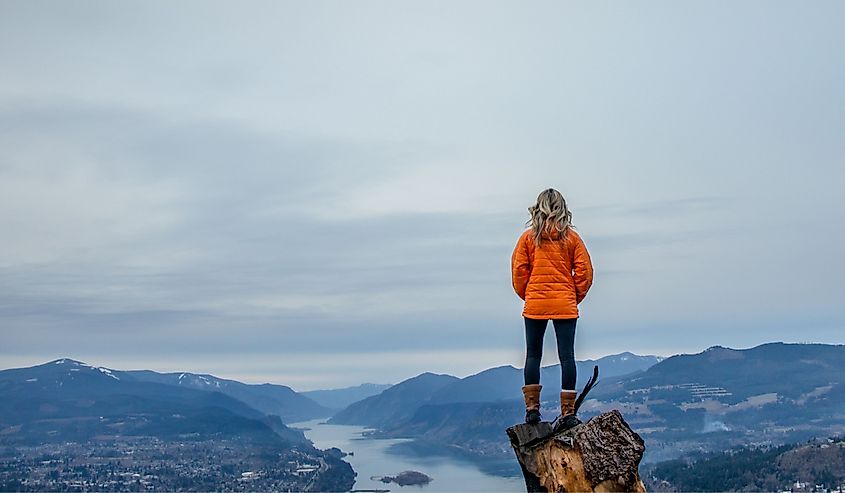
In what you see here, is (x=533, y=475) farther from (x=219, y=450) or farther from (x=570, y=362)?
(x=219, y=450)

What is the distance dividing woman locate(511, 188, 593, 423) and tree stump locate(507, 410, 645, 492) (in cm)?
42

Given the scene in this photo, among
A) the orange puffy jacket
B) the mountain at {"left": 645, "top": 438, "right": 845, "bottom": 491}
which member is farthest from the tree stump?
the mountain at {"left": 645, "top": 438, "right": 845, "bottom": 491}

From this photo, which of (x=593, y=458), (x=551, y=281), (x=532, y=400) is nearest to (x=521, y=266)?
(x=551, y=281)

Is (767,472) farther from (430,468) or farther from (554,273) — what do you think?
(554,273)

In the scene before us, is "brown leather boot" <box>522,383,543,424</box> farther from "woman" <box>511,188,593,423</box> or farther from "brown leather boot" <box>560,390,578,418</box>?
"brown leather boot" <box>560,390,578,418</box>

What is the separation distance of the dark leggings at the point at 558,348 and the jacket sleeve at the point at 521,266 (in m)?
0.30

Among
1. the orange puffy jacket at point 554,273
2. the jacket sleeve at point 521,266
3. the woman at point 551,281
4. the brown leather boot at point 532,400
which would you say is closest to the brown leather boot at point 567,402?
the woman at point 551,281

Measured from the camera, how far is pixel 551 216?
24.1 feet

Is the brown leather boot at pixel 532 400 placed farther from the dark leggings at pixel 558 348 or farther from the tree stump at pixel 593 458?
the tree stump at pixel 593 458

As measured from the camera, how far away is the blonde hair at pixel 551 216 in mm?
7355

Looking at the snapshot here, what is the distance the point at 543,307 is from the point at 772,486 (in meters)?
92.7

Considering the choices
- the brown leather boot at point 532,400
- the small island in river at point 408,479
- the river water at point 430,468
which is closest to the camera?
the brown leather boot at point 532,400

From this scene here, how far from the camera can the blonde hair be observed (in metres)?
7.36

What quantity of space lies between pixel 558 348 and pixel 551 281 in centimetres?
65
